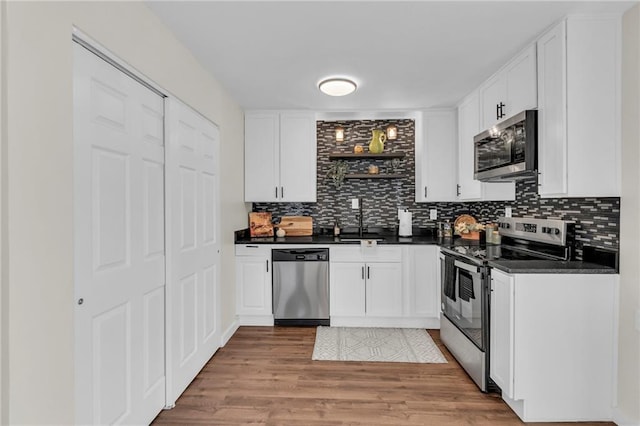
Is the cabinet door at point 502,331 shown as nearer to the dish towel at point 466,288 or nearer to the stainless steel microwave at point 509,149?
the dish towel at point 466,288

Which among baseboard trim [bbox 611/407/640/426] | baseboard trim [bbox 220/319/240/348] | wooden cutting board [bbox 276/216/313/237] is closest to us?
baseboard trim [bbox 611/407/640/426]

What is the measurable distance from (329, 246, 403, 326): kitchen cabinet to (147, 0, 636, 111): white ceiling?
1.64m

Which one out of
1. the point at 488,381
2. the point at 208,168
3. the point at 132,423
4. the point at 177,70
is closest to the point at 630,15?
the point at 488,381

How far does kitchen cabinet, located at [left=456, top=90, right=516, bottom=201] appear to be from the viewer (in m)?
3.26

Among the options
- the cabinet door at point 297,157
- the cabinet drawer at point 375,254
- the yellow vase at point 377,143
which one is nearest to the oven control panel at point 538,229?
the cabinet drawer at point 375,254

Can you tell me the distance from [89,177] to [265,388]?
5.91ft

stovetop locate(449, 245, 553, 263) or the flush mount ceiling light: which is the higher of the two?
the flush mount ceiling light

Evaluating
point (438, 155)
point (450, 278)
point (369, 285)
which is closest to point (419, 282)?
point (369, 285)

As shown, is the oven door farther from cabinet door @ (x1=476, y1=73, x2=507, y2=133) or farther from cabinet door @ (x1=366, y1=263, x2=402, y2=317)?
cabinet door @ (x1=476, y1=73, x2=507, y2=133)

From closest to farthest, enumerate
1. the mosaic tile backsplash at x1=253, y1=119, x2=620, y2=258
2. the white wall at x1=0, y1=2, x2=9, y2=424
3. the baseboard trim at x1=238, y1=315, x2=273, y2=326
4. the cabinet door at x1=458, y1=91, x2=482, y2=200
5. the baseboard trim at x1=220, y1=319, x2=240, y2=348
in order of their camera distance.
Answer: the white wall at x1=0, y1=2, x2=9, y2=424 → the baseboard trim at x1=220, y1=319, x2=240, y2=348 → the cabinet door at x1=458, y1=91, x2=482, y2=200 → the baseboard trim at x1=238, y1=315, x2=273, y2=326 → the mosaic tile backsplash at x1=253, y1=119, x2=620, y2=258

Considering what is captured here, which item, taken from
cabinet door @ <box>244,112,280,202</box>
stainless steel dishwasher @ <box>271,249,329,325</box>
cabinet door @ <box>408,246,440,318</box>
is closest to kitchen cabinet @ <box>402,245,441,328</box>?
cabinet door @ <box>408,246,440,318</box>

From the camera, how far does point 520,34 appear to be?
89.1 inches

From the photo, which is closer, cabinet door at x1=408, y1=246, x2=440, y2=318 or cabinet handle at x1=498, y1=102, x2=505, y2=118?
cabinet handle at x1=498, y1=102, x2=505, y2=118

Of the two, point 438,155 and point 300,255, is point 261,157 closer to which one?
point 300,255
